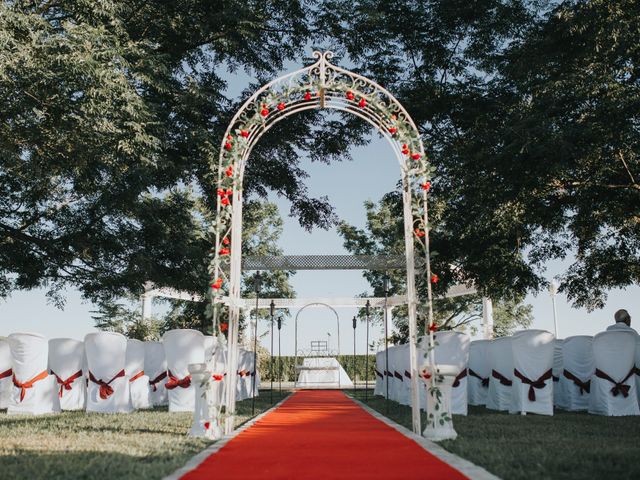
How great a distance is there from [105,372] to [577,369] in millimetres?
6611

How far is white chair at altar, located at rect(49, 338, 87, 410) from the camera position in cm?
874

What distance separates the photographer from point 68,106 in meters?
10.0

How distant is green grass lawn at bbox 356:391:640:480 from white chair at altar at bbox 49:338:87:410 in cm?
489

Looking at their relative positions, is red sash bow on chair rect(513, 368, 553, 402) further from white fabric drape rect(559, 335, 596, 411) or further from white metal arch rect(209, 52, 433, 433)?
white metal arch rect(209, 52, 433, 433)

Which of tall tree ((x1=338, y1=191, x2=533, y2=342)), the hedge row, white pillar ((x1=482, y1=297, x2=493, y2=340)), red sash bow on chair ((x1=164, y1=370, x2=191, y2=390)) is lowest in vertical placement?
the hedge row

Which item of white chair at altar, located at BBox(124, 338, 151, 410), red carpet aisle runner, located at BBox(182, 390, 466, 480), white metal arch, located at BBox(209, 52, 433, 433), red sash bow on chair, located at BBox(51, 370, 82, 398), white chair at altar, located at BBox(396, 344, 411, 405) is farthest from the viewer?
white chair at altar, located at BBox(396, 344, 411, 405)

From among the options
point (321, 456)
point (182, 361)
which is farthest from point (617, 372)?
point (182, 361)

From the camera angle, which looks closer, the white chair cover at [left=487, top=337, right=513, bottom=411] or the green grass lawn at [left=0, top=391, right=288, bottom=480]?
the green grass lawn at [left=0, top=391, right=288, bottom=480]

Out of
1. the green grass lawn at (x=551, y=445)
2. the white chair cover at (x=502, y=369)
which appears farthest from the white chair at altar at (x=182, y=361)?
the white chair cover at (x=502, y=369)

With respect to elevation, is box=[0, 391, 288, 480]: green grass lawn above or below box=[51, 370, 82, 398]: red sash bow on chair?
below

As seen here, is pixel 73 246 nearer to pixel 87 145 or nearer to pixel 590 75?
pixel 87 145

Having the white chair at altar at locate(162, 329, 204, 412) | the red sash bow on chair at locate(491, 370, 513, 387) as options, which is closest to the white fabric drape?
the red sash bow on chair at locate(491, 370, 513, 387)

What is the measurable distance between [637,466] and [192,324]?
19.3 meters

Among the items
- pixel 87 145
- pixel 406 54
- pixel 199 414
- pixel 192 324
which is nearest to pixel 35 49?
pixel 87 145
